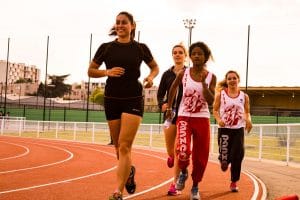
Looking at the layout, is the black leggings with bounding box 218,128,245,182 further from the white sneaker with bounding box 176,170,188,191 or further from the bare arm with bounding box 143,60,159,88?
the bare arm with bounding box 143,60,159,88

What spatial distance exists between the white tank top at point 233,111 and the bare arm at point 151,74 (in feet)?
5.78

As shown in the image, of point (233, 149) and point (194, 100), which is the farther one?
point (233, 149)

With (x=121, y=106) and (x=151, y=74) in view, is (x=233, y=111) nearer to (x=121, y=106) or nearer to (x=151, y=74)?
(x=151, y=74)

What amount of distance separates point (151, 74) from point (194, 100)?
597 millimetres

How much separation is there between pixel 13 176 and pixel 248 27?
36904 millimetres

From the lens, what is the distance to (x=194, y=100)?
209 inches

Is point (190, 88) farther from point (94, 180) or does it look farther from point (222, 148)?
point (94, 180)

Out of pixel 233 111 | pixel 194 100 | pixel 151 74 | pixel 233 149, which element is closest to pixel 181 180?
pixel 194 100

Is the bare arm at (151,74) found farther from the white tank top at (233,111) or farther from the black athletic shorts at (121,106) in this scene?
the white tank top at (233,111)

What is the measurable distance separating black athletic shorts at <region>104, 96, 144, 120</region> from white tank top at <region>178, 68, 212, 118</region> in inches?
25.6

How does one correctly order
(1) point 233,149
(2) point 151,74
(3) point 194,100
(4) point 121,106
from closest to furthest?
(4) point 121,106 < (2) point 151,74 < (3) point 194,100 < (1) point 233,149

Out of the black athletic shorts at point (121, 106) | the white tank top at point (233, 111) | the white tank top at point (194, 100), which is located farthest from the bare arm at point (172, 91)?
the white tank top at point (233, 111)

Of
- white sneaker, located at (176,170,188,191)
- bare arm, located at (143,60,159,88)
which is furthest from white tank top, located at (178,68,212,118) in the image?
white sneaker, located at (176,170,188,191)

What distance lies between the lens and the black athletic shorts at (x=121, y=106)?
482cm
